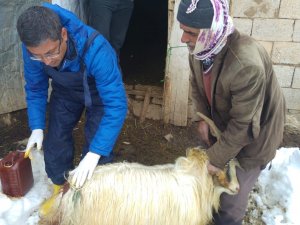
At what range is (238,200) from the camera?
264cm

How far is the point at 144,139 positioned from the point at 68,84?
1.91 m

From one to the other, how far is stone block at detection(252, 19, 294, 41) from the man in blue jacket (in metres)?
1.98

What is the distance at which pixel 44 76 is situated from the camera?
288 cm

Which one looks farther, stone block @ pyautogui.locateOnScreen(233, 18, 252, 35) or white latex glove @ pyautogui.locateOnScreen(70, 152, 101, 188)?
stone block @ pyautogui.locateOnScreen(233, 18, 252, 35)

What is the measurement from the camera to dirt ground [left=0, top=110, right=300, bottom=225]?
164 inches

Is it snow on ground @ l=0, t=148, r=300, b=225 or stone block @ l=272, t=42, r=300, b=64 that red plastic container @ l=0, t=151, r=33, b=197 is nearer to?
snow on ground @ l=0, t=148, r=300, b=225

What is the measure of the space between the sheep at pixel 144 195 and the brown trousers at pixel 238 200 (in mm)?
159

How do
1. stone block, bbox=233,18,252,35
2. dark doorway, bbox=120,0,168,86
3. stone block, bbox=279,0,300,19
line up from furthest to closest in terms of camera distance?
1. dark doorway, bbox=120,0,168,86
2. stone block, bbox=233,18,252,35
3. stone block, bbox=279,0,300,19

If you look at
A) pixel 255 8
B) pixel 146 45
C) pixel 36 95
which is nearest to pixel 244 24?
pixel 255 8

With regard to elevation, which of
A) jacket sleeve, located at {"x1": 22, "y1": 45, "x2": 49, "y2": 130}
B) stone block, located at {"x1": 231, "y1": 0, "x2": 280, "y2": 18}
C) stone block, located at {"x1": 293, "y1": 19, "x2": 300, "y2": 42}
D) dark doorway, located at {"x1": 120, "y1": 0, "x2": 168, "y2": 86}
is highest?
stone block, located at {"x1": 231, "y1": 0, "x2": 280, "y2": 18}

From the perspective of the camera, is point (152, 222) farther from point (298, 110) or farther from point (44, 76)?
point (298, 110)

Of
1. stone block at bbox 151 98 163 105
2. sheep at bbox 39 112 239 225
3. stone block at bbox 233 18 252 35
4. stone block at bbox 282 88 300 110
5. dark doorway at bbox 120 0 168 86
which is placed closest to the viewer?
sheep at bbox 39 112 239 225

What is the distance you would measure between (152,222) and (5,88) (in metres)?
2.81

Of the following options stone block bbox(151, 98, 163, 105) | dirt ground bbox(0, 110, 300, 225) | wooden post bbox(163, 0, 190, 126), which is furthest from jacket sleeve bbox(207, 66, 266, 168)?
stone block bbox(151, 98, 163, 105)
